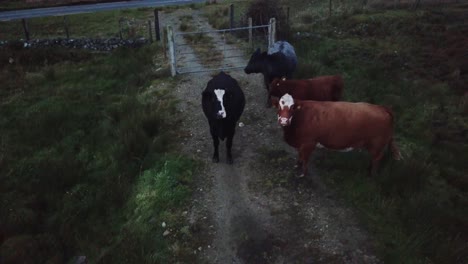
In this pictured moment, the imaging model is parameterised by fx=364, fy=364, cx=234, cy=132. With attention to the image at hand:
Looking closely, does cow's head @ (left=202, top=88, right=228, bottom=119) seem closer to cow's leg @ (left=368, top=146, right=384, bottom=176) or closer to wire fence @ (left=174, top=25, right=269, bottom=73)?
→ cow's leg @ (left=368, top=146, right=384, bottom=176)

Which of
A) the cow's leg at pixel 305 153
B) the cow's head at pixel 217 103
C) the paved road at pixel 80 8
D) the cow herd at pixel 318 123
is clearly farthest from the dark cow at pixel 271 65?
the paved road at pixel 80 8

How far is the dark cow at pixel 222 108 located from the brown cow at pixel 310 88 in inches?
39.5

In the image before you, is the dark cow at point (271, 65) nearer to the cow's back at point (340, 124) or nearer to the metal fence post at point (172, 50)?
the metal fence post at point (172, 50)

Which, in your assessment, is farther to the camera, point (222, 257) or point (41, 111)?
point (41, 111)

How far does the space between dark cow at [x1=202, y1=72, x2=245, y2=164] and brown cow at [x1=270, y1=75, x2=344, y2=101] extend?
39.5 inches

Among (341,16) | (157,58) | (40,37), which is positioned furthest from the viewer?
(341,16)

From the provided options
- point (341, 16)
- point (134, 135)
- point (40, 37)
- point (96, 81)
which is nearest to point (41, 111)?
point (96, 81)

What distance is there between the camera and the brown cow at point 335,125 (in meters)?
6.22

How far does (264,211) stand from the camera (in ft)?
19.5

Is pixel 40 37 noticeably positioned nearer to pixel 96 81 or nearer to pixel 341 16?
pixel 96 81

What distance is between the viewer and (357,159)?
7.02m

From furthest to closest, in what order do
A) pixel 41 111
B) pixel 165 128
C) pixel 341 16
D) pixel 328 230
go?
pixel 341 16
pixel 41 111
pixel 165 128
pixel 328 230

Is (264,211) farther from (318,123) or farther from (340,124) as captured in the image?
(340,124)

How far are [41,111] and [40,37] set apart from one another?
30.9 feet
